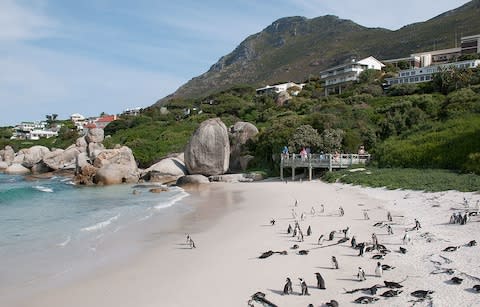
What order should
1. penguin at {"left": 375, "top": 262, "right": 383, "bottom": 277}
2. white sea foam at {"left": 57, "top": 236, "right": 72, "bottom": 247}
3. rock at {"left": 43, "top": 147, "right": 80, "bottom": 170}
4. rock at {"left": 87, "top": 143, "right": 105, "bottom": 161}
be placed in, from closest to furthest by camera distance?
1. penguin at {"left": 375, "top": 262, "right": 383, "bottom": 277}
2. white sea foam at {"left": 57, "top": 236, "right": 72, "bottom": 247}
3. rock at {"left": 87, "top": 143, "right": 105, "bottom": 161}
4. rock at {"left": 43, "top": 147, "right": 80, "bottom": 170}

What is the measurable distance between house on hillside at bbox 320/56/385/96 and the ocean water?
187 feet

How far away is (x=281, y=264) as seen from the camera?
12086mm

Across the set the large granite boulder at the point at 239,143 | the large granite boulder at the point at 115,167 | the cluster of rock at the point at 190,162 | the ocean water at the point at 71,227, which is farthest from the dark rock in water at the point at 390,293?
the large granite boulder at the point at 115,167

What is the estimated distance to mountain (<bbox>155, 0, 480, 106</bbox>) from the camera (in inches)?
4727

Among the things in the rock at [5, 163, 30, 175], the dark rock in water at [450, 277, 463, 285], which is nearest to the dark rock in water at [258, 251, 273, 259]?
the dark rock in water at [450, 277, 463, 285]

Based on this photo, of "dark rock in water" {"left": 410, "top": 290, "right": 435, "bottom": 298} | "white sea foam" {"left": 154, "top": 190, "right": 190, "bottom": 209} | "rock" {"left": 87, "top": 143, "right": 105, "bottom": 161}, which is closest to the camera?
"dark rock in water" {"left": 410, "top": 290, "right": 435, "bottom": 298}

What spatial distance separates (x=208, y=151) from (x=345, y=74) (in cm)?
5279

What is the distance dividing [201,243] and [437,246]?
7325 mm

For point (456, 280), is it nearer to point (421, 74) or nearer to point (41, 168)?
point (41, 168)

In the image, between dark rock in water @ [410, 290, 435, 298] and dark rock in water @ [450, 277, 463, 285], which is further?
dark rock in water @ [450, 277, 463, 285]

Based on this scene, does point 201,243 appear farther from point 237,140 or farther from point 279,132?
point 237,140

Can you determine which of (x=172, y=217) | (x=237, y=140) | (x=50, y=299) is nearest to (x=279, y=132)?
(x=237, y=140)

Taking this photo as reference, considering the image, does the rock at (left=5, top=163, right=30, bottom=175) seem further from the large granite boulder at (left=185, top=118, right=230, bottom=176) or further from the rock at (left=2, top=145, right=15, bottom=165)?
the large granite boulder at (left=185, top=118, right=230, bottom=176)

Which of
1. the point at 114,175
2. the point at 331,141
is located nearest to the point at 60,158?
the point at 114,175
